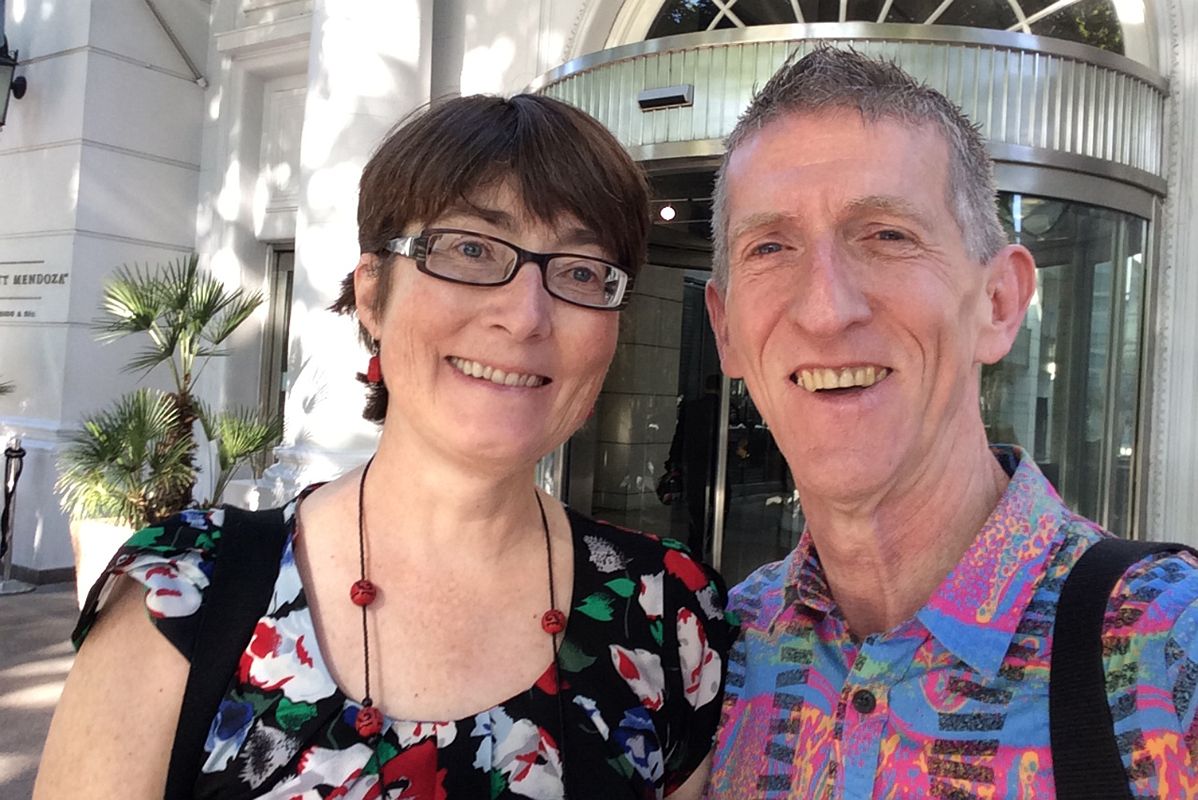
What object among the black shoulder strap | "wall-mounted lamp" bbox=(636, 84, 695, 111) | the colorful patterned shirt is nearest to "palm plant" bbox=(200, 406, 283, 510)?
"wall-mounted lamp" bbox=(636, 84, 695, 111)

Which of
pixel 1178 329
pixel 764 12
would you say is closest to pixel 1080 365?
pixel 1178 329

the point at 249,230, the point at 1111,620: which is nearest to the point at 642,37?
the point at 249,230

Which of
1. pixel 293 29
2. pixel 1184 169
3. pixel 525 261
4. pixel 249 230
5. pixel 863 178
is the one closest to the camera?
pixel 863 178

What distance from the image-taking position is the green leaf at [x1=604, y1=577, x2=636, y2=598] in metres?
1.63

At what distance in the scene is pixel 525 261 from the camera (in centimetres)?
150

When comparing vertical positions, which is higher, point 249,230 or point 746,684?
point 249,230

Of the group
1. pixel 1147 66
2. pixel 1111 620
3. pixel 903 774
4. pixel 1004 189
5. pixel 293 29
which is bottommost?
pixel 903 774

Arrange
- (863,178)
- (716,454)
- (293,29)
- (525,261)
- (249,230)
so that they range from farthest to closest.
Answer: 1. (249,230)
2. (293,29)
3. (716,454)
4. (525,261)
5. (863,178)

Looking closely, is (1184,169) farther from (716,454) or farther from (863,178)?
(863,178)

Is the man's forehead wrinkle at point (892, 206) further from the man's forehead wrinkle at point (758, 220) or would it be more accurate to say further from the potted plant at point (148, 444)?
the potted plant at point (148, 444)

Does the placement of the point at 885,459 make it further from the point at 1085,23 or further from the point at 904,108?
the point at 1085,23

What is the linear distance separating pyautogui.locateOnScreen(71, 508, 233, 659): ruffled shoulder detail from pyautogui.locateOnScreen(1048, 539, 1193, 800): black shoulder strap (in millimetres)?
1129

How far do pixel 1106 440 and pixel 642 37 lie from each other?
12.0ft

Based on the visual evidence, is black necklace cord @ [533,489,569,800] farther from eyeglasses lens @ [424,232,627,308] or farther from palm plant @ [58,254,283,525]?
palm plant @ [58,254,283,525]
